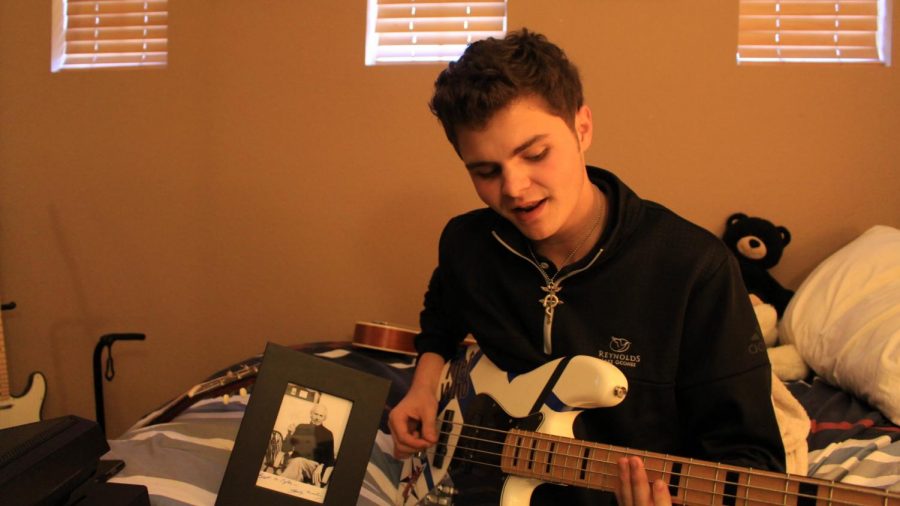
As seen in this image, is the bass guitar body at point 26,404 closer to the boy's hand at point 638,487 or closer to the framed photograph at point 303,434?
the framed photograph at point 303,434

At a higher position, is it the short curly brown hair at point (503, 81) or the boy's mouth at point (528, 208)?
the short curly brown hair at point (503, 81)

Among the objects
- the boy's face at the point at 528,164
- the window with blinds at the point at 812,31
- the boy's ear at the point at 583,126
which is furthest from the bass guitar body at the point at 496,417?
the window with blinds at the point at 812,31

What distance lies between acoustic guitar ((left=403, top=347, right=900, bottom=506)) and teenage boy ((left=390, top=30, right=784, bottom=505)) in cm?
6

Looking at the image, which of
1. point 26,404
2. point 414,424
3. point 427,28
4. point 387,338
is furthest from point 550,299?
point 26,404

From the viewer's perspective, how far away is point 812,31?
2289 mm

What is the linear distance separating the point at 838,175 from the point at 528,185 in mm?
1523

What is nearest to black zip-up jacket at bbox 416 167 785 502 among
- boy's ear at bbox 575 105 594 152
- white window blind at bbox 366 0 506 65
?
boy's ear at bbox 575 105 594 152

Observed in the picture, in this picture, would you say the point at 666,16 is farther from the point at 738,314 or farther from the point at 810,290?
the point at 738,314

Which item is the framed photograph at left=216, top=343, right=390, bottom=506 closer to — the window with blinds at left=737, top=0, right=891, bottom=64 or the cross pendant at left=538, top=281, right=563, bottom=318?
the cross pendant at left=538, top=281, right=563, bottom=318

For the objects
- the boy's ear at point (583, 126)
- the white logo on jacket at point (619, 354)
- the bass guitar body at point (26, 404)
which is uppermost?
the boy's ear at point (583, 126)

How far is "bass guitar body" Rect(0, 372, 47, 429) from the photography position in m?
2.52

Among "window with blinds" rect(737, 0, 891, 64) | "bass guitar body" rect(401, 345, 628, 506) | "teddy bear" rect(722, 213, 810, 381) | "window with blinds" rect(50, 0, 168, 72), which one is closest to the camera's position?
"bass guitar body" rect(401, 345, 628, 506)

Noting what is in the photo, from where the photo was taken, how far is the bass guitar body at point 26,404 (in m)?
2.52

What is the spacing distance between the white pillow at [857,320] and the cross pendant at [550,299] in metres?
0.83
